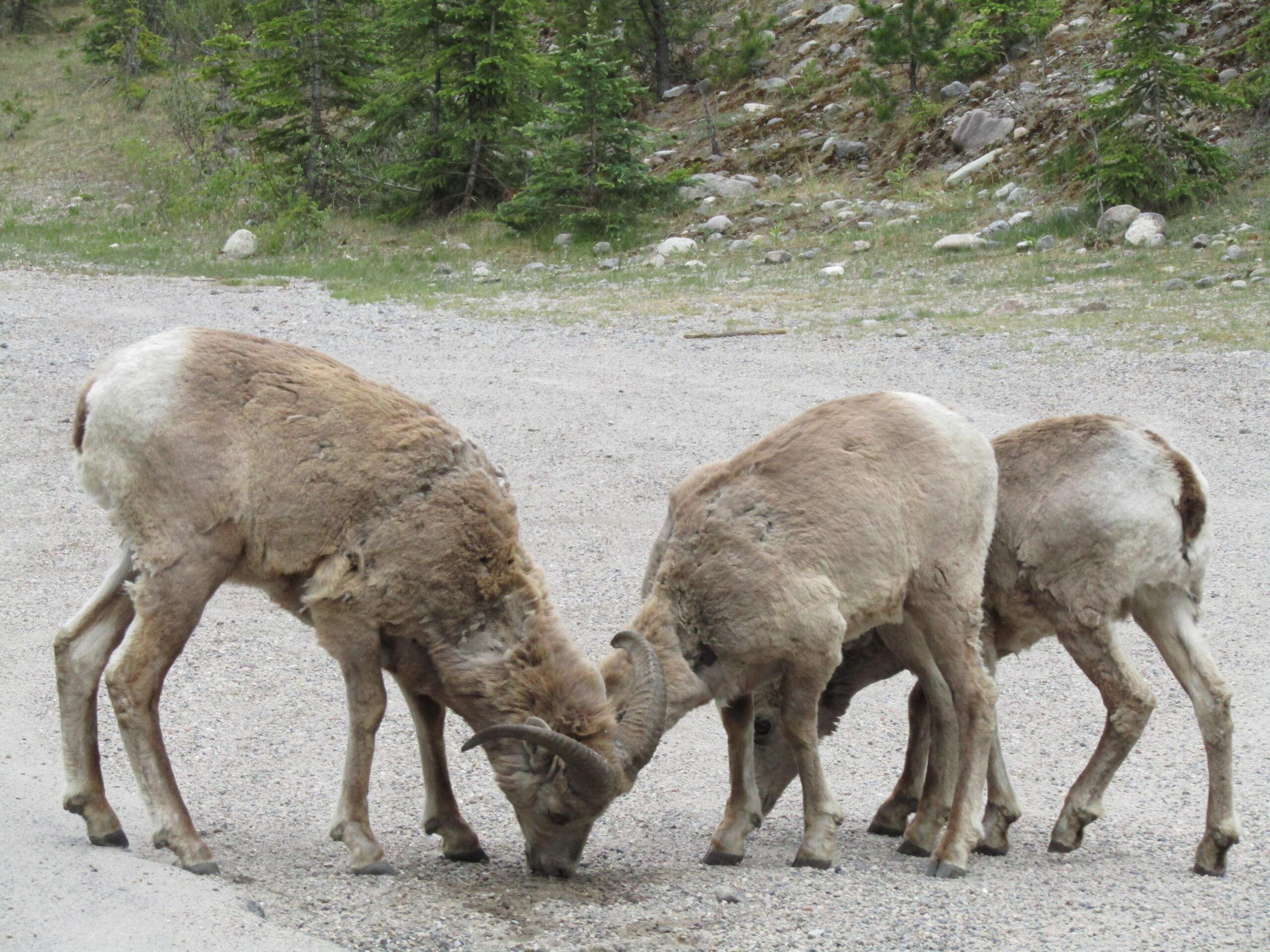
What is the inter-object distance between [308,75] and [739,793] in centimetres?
2528

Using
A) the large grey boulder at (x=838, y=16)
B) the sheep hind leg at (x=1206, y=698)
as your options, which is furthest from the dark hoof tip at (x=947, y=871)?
the large grey boulder at (x=838, y=16)

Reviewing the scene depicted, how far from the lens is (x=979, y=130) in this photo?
86.3 ft

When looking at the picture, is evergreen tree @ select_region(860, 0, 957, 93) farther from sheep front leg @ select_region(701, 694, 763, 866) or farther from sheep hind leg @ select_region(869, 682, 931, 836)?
sheep front leg @ select_region(701, 694, 763, 866)

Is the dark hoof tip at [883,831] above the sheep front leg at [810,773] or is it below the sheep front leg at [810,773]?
below

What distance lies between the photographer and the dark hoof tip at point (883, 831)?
23.3 feet

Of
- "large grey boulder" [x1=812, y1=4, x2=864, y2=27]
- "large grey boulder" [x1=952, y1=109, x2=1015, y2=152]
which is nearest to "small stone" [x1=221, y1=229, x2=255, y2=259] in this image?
"large grey boulder" [x1=952, y1=109, x2=1015, y2=152]

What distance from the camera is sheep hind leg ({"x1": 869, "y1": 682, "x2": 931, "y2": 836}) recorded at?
279 inches

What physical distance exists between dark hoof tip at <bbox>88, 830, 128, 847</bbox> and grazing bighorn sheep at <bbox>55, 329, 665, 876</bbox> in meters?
0.01

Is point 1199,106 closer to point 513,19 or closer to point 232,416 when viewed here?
point 513,19

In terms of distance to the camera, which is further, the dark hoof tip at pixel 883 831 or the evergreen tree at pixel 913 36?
the evergreen tree at pixel 913 36

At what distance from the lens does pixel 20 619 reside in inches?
363

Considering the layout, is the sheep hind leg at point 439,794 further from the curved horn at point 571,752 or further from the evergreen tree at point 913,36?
the evergreen tree at point 913,36

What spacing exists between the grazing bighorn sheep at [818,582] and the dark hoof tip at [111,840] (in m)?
Result: 2.22

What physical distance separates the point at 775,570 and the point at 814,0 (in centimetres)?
3261
